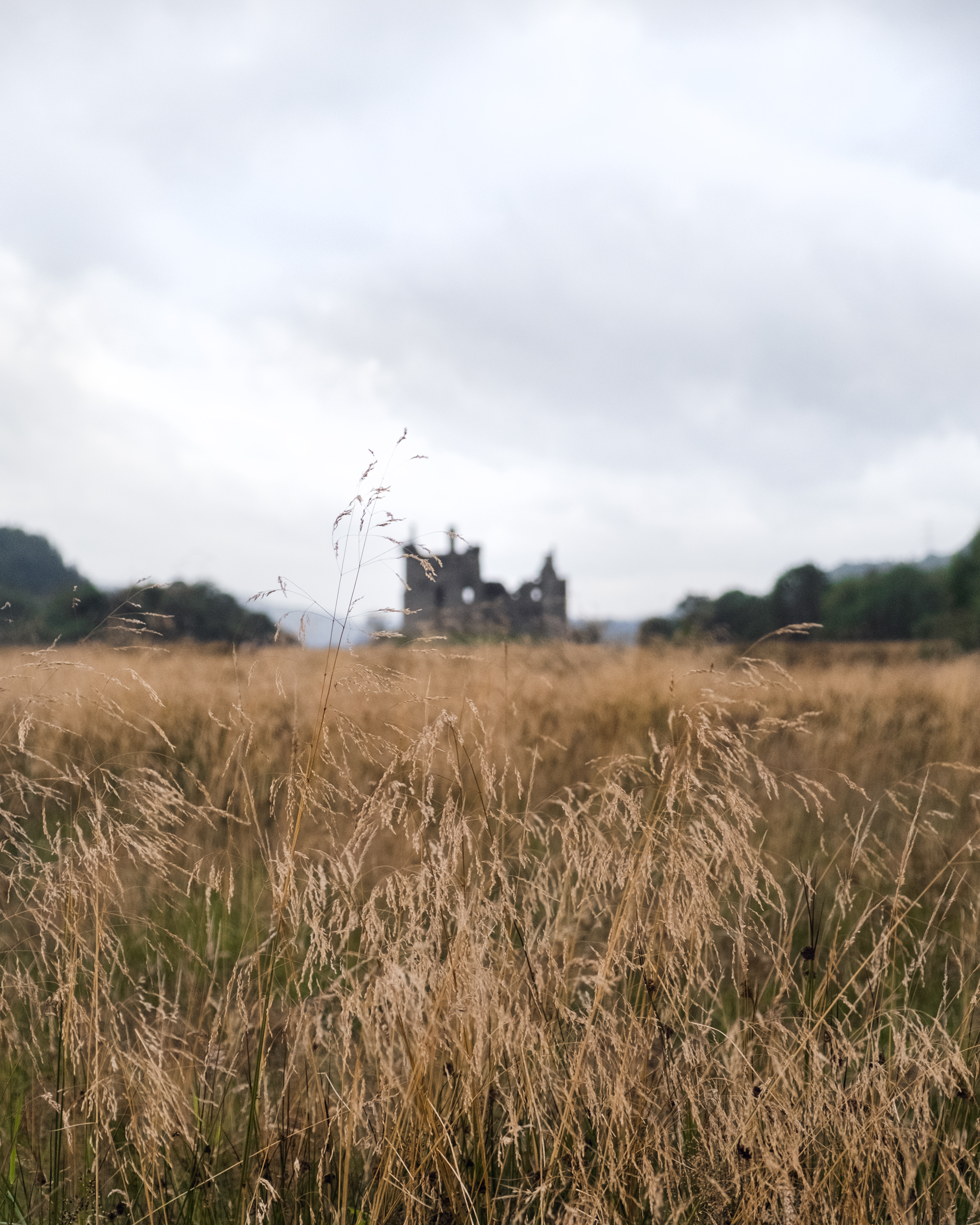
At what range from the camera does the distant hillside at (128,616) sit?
1.85 meters

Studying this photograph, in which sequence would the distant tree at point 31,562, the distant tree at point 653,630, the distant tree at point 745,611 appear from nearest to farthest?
the distant tree at point 653,630
the distant tree at point 745,611
the distant tree at point 31,562

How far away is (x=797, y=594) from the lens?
47594mm

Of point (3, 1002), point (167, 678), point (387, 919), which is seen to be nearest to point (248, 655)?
point (167, 678)

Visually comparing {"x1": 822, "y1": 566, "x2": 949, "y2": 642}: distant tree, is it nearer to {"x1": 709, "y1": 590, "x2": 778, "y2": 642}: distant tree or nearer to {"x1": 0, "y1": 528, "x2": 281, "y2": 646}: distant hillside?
{"x1": 709, "y1": 590, "x2": 778, "y2": 642}: distant tree

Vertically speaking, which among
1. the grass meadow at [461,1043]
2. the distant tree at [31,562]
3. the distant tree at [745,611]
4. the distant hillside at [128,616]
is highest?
the distant tree at [31,562]

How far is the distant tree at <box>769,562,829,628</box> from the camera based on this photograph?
4716 cm

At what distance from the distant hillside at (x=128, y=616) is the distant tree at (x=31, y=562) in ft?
10.2

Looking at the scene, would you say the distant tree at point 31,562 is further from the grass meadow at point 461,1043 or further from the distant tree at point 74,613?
the grass meadow at point 461,1043

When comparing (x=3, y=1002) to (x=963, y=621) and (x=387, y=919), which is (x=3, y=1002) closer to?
(x=387, y=919)

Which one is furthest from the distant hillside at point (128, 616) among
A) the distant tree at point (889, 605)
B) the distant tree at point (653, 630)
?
the distant tree at point (889, 605)

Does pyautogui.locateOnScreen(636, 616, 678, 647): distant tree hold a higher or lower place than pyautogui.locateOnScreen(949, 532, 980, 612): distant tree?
lower

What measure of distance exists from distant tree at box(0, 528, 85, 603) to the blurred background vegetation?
43974 millimetres

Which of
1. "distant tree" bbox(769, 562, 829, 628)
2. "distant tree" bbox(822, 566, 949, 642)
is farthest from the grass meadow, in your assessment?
"distant tree" bbox(769, 562, 829, 628)

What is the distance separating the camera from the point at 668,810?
5.59ft
